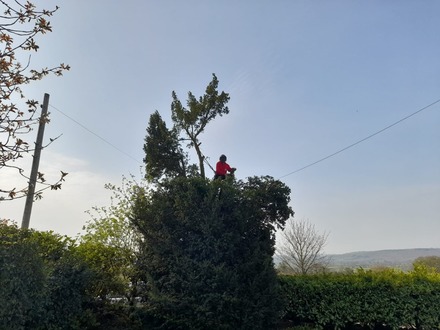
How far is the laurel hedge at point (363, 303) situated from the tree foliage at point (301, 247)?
1185cm

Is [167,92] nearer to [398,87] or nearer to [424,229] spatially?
[398,87]

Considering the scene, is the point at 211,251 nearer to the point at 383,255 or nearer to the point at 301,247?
the point at 301,247

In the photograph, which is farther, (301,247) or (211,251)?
(301,247)

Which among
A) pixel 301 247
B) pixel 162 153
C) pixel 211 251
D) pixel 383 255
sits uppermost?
pixel 162 153

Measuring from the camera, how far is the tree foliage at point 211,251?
5059 millimetres

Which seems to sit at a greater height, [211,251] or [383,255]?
[211,251]

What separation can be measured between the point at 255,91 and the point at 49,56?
6436 millimetres

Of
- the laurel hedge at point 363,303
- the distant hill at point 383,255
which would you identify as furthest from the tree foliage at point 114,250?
the distant hill at point 383,255

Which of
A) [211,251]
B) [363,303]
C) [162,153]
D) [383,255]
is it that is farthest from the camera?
[383,255]

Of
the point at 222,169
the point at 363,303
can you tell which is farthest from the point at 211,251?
the point at 363,303

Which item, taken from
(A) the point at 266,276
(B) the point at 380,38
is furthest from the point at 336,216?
(A) the point at 266,276

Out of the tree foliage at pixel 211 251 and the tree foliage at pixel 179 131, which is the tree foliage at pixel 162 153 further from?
the tree foliage at pixel 211 251

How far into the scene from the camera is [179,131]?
10.2m

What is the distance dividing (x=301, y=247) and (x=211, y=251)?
14.8 meters
